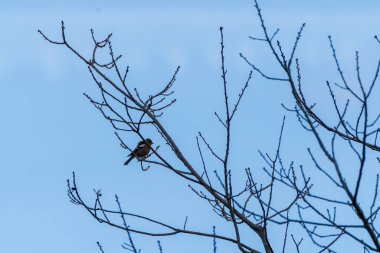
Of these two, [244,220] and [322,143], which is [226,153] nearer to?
[244,220]

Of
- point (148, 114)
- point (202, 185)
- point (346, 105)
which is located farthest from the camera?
point (148, 114)

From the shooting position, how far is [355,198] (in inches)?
142

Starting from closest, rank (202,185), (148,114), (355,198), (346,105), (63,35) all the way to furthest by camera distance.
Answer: (355,198) → (346,105) → (202,185) → (148,114) → (63,35)

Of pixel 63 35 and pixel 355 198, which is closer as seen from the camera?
pixel 355 198

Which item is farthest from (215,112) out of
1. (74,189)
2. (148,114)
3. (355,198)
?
(355,198)

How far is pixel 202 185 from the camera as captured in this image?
479cm

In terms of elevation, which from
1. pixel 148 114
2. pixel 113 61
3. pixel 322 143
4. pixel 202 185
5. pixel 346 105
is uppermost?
pixel 113 61

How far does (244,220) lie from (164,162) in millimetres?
773

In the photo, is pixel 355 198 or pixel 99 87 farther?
pixel 99 87

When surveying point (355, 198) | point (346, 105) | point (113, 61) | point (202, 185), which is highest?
point (113, 61)

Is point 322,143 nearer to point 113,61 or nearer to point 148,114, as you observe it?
point 148,114

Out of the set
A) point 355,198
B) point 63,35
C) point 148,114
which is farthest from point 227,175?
point 63,35

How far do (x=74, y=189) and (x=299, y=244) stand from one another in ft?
6.09

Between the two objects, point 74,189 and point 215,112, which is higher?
point 215,112
